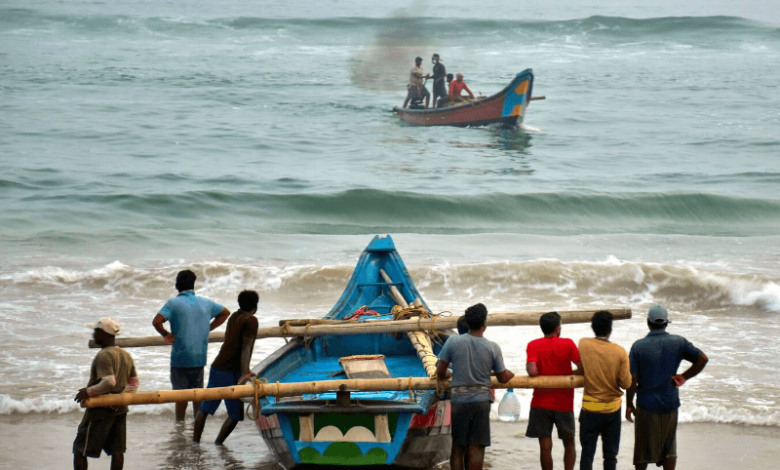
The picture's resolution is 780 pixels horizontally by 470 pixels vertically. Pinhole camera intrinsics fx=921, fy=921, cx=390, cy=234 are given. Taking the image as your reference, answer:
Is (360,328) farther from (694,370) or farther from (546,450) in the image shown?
(694,370)

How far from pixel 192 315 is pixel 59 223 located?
1159 centimetres

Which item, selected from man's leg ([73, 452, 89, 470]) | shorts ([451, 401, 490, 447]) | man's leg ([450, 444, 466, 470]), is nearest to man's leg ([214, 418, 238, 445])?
man's leg ([73, 452, 89, 470])

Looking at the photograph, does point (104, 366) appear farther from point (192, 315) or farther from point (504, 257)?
point (504, 257)

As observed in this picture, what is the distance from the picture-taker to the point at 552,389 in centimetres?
499

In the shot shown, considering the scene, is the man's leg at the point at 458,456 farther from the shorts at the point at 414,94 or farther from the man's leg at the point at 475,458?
the shorts at the point at 414,94

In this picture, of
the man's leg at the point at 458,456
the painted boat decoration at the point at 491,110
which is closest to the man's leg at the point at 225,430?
the man's leg at the point at 458,456

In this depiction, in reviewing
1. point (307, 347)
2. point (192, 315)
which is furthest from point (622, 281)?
point (192, 315)

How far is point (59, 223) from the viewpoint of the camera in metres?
16.7

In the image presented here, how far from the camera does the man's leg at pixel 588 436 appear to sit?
4.91m

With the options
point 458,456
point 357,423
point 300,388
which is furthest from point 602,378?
point 300,388

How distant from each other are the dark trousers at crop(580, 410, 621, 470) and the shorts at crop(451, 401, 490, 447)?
A: 52 cm

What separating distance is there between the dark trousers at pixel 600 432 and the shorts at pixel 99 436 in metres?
2.54

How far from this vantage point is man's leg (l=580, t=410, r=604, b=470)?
16.1ft

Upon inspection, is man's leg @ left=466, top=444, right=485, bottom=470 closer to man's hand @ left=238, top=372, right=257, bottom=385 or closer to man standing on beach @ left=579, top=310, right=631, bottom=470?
man standing on beach @ left=579, top=310, right=631, bottom=470
